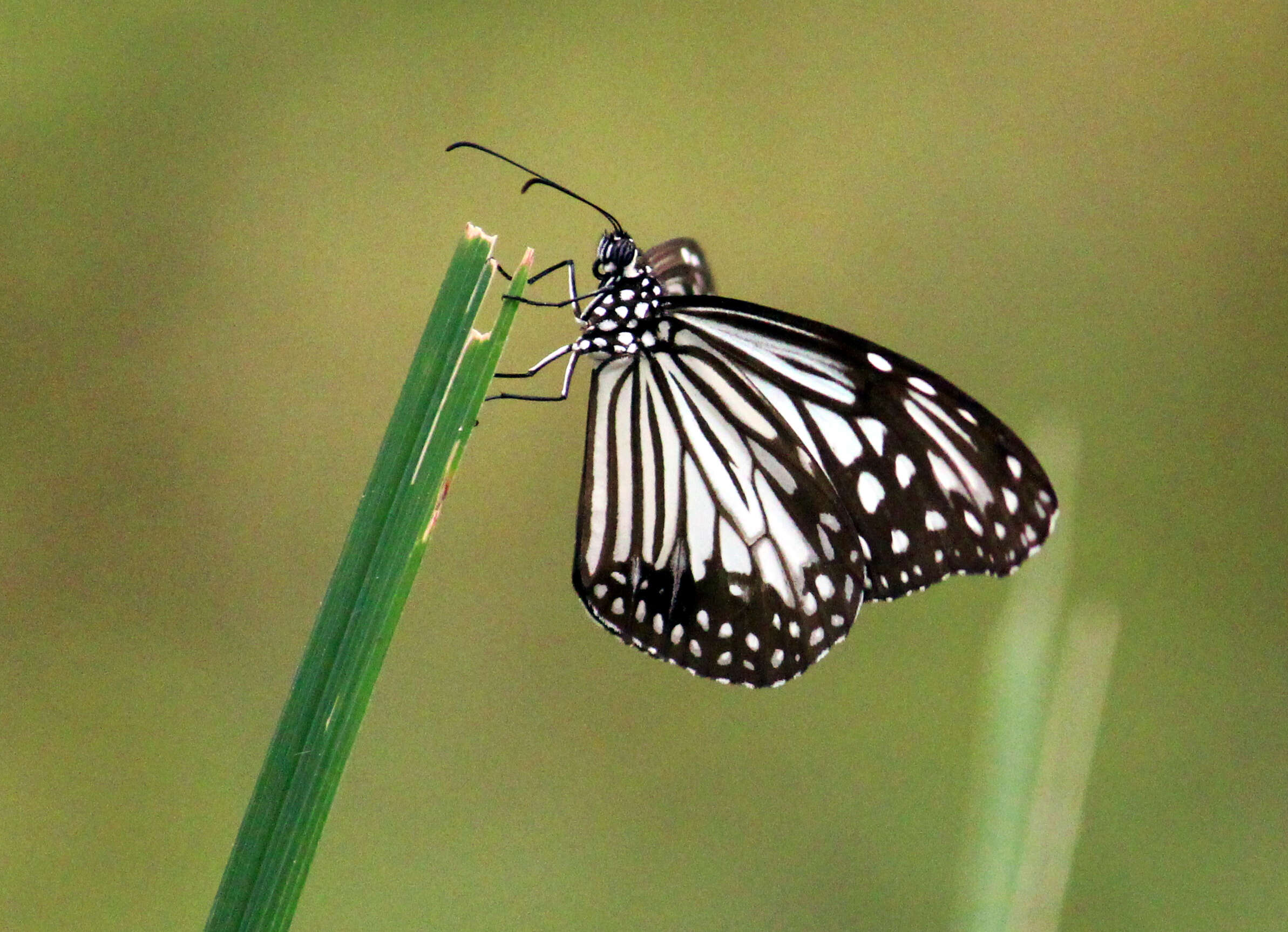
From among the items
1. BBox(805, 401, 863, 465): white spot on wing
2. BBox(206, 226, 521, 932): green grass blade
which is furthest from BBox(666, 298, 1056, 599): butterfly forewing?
Result: BBox(206, 226, 521, 932): green grass blade

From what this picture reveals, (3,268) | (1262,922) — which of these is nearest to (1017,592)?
(1262,922)

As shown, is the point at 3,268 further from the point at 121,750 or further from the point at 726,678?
the point at 726,678

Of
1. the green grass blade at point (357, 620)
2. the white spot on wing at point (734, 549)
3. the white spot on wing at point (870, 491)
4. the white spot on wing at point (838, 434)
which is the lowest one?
the green grass blade at point (357, 620)

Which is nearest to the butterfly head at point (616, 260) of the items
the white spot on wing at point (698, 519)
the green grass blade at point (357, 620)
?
the white spot on wing at point (698, 519)

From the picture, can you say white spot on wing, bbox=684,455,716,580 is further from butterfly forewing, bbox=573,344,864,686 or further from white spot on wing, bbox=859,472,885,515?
white spot on wing, bbox=859,472,885,515

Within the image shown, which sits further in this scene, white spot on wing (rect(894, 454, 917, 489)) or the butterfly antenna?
white spot on wing (rect(894, 454, 917, 489))

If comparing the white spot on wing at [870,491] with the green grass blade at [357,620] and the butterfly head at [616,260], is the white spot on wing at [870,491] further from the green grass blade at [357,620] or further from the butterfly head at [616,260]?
the green grass blade at [357,620]
